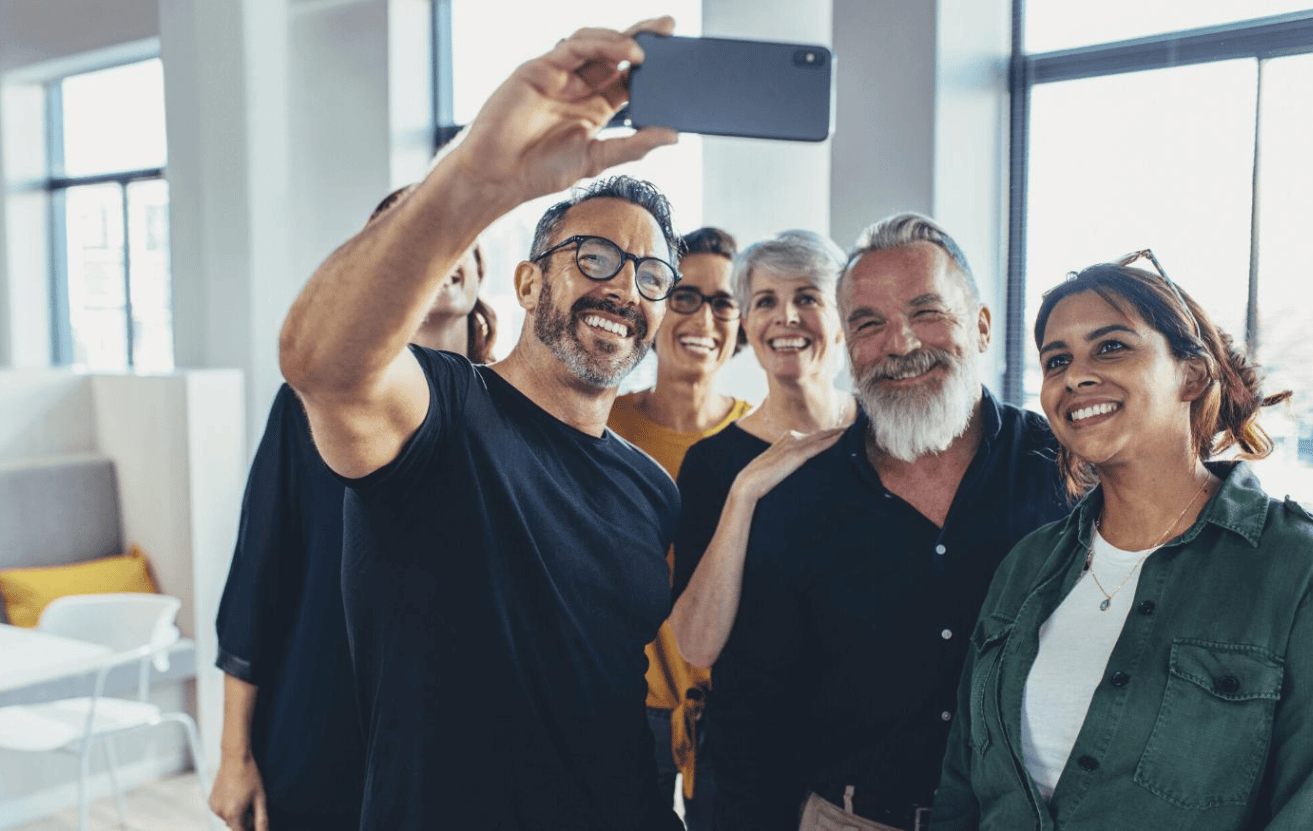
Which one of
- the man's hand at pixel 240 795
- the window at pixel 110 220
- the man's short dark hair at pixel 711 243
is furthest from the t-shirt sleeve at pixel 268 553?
the window at pixel 110 220

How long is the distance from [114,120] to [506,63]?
2.83 metres

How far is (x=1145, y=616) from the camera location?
132 centimetres

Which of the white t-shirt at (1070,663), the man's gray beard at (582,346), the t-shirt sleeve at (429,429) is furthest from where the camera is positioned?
the man's gray beard at (582,346)

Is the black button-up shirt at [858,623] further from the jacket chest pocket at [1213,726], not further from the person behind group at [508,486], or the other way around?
the jacket chest pocket at [1213,726]

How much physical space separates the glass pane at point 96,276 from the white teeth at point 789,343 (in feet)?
17.9

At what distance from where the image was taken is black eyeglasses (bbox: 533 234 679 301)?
4.92ft

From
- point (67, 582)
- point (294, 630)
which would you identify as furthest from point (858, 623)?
point (67, 582)

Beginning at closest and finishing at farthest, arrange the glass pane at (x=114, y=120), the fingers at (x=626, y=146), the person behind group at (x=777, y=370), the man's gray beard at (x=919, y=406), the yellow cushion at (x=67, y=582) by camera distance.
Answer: the fingers at (x=626, y=146) < the man's gray beard at (x=919, y=406) < the person behind group at (x=777, y=370) < the yellow cushion at (x=67, y=582) < the glass pane at (x=114, y=120)

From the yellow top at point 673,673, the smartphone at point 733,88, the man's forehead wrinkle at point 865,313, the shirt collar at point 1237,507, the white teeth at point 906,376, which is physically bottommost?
the yellow top at point 673,673

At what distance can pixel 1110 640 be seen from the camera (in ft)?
4.43

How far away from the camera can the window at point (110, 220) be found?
20.6 feet

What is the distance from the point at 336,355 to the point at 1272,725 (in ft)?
3.47

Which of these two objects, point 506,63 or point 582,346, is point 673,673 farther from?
point 506,63

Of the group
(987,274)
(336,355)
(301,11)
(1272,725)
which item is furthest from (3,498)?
(1272,725)
